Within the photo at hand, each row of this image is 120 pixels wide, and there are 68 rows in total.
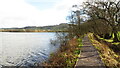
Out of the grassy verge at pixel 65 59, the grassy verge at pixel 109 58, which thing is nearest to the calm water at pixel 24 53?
the grassy verge at pixel 65 59

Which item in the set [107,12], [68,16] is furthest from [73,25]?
[107,12]

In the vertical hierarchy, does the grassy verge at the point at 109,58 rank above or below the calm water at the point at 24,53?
above

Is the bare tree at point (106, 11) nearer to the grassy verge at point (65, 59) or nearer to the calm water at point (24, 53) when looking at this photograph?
the calm water at point (24, 53)

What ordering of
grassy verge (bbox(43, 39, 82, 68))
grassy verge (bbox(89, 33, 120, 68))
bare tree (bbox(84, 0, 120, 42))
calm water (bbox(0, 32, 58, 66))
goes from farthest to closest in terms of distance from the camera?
bare tree (bbox(84, 0, 120, 42)) → calm water (bbox(0, 32, 58, 66)) → grassy verge (bbox(43, 39, 82, 68)) → grassy verge (bbox(89, 33, 120, 68))

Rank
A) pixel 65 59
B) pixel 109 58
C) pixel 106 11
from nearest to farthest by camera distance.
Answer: pixel 65 59
pixel 109 58
pixel 106 11

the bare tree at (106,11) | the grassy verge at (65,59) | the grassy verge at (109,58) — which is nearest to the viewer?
the grassy verge at (109,58)

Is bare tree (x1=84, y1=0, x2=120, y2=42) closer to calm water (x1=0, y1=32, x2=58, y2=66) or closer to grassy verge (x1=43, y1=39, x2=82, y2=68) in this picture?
calm water (x1=0, y1=32, x2=58, y2=66)

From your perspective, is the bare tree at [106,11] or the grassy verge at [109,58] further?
the bare tree at [106,11]

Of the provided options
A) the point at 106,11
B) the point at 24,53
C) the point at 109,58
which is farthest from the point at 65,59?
the point at 106,11

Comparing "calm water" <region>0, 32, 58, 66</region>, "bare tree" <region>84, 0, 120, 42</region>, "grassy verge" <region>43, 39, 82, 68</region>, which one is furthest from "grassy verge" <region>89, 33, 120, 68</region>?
"bare tree" <region>84, 0, 120, 42</region>

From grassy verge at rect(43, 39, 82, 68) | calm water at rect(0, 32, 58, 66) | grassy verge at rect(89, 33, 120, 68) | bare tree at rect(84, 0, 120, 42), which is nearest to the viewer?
grassy verge at rect(89, 33, 120, 68)

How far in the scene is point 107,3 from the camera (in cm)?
2795

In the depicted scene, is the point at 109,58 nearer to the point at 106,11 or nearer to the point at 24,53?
the point at 24,53

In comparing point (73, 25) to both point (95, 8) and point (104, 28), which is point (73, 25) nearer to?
point (95, 8)
